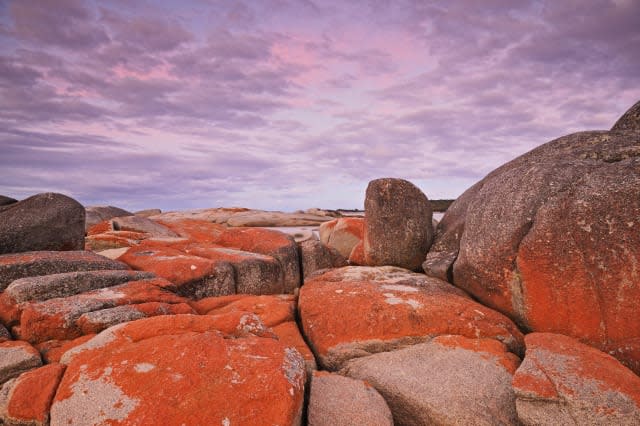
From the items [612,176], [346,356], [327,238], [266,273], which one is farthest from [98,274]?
[327,238]

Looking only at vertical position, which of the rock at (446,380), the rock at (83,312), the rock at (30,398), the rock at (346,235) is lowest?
the rock at (446,380)

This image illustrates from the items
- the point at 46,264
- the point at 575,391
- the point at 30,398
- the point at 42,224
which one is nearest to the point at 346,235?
the point at 42,224

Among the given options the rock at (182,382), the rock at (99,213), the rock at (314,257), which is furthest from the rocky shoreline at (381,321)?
the rock at (99,213)

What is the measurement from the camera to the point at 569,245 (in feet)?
16.3

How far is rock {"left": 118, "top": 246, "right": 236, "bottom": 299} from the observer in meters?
6.89

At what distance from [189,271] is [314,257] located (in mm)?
3975

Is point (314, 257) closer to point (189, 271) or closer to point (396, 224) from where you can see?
point (396, 224)

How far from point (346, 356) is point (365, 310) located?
27.9 inches

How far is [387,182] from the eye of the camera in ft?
26.4

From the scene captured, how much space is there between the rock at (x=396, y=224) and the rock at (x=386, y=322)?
2.12 m

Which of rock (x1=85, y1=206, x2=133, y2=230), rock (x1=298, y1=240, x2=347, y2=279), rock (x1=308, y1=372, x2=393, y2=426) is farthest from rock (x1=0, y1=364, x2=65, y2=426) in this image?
rock (x1=85, y1=206, x2=133, y2=230)

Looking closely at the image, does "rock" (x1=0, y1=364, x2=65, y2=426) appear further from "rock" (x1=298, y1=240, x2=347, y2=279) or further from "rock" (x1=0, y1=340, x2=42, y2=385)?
"rock" (x1=298, y1=240, x2=347, y2=279)

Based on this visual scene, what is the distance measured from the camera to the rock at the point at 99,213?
20.6m

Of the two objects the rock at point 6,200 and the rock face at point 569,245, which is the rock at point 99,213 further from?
the rock face at point 569,245
